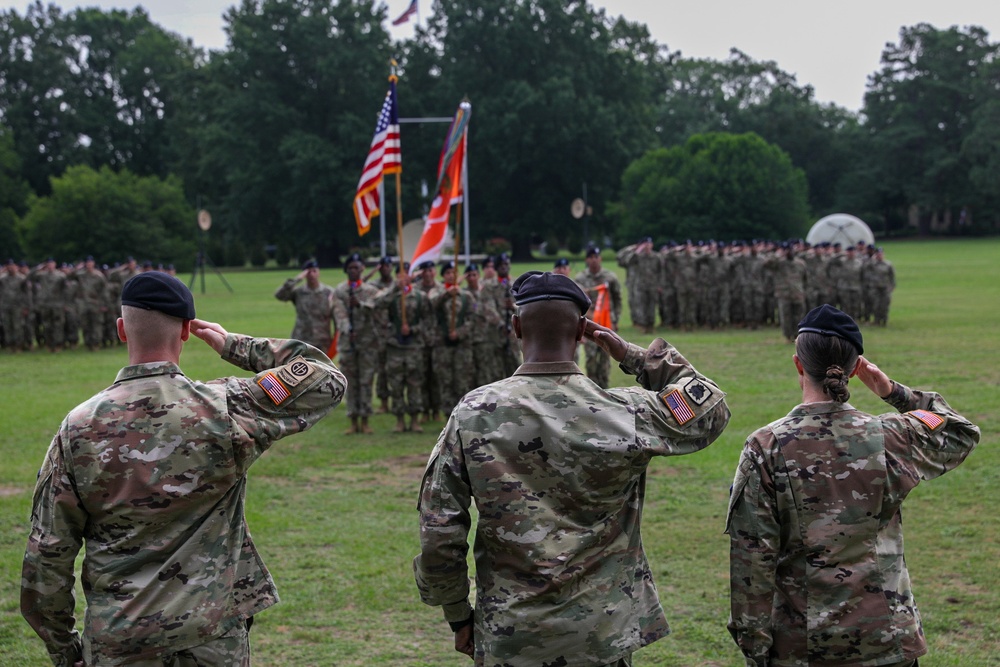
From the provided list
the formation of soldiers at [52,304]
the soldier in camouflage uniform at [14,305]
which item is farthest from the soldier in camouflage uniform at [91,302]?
the soldier in camouflage uniform at [14,305]

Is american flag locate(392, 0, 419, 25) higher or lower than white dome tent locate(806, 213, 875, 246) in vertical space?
higher

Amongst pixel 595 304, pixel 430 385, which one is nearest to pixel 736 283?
pixel 595 304

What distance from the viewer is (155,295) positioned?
3.40m

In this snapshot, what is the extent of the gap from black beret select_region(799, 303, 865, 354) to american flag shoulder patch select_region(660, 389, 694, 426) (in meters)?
0.55

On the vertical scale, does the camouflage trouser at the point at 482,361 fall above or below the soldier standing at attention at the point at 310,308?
below

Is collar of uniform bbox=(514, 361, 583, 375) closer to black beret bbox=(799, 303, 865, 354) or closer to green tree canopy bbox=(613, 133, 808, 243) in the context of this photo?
black beret bbox=(799, 303, 865, 354)

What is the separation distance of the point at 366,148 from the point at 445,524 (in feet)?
187

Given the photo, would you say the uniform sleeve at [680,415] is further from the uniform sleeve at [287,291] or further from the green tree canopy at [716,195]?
the green tree canopy at [716,195]

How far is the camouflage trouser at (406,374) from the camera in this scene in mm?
11938

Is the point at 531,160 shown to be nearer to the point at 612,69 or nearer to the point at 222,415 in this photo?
the point at 612,69

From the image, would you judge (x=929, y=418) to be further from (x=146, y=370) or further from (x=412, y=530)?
(x=412, y=530)

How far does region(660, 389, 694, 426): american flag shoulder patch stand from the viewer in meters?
3.35

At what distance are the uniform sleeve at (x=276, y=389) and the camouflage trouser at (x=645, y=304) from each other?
19420 millimetres

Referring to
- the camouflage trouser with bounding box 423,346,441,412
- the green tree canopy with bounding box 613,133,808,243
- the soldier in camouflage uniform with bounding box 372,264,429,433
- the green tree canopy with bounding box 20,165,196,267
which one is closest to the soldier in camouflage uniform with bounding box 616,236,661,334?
the camouflage trouser with bounding box 423,346,441,412
